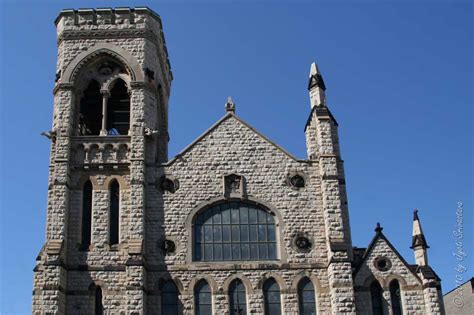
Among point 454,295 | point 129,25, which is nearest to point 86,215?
point 129,25

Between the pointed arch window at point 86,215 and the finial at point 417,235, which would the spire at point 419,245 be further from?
the pointed arch window at point 86,215

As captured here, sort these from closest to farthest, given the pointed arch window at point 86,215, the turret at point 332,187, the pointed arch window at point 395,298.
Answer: the turret at point 332,187
the pointed arch window at point 395,298
the pointed arch window at point 86,215

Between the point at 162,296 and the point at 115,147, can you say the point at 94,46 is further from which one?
the point at 162,296

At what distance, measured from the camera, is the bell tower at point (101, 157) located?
2580 cm

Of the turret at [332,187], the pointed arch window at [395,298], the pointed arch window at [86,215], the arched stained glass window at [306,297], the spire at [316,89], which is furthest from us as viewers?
the spire at [316,89]

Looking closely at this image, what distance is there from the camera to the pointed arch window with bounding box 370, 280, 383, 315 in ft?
85.2

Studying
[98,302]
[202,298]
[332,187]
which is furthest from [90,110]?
[332,187]

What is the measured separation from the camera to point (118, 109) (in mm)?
31516

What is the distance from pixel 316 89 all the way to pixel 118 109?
908 centimetres

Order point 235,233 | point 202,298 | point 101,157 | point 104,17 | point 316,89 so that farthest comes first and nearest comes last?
point 104,17
point 316,89
point 101,157
point 235,233
point 202,298

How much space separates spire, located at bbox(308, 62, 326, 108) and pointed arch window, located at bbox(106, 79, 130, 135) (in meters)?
8.21

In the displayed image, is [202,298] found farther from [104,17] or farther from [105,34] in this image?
[104,17]

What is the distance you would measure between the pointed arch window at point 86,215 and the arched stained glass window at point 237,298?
598cm

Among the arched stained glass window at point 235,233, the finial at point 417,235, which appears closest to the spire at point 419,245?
the finial at point 417,235
